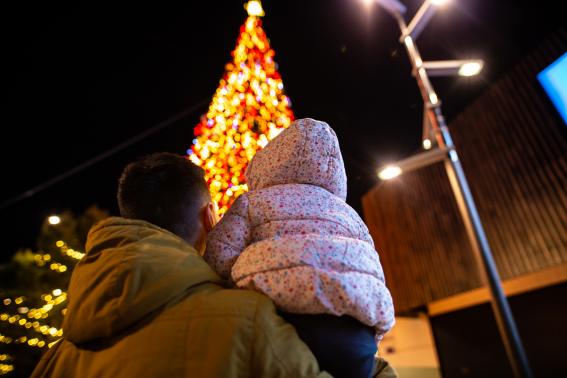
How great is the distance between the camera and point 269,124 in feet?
15.0

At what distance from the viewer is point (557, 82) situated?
23.2ft

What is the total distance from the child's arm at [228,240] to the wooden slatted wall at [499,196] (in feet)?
27.9

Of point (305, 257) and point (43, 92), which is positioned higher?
point (43, 92)

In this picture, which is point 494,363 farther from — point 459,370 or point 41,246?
point 41,246

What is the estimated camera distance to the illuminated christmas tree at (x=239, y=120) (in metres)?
4.37

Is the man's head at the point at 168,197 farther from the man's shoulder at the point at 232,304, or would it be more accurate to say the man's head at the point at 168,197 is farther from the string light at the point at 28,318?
the string light at the point at 28,318

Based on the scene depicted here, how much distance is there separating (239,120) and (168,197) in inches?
122

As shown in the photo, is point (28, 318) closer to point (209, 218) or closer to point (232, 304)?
point (209, 218)

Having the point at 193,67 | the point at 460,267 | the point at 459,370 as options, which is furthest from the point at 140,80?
the point at 459,370

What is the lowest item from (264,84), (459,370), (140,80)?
(459,370)

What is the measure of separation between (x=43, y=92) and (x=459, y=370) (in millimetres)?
15059

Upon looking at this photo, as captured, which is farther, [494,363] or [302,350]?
[494,363]

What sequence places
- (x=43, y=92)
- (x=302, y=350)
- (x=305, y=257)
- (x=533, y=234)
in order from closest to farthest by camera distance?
1. (x=302, y=350)
2. (x=305, y=257)
3. (x=533, y=234)
4. (x=43, y=92)

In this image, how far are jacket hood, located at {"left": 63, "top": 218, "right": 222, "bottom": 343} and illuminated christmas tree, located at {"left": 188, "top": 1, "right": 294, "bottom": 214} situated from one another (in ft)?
9.29
